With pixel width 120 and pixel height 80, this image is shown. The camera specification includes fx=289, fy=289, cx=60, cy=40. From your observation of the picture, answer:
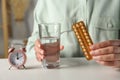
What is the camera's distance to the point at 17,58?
0.94m

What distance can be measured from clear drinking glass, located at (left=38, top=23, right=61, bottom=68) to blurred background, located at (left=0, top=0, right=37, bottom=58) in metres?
1.69

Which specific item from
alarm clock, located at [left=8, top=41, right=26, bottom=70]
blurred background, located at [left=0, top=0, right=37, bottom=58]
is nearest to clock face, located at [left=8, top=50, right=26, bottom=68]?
alarm clock, located at [left=8, top=41, right=26, bottom=70]

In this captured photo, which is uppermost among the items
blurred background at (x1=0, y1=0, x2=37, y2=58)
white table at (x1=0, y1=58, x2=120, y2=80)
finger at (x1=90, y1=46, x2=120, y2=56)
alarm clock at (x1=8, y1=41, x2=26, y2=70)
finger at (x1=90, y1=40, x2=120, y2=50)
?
blurred background at (x1=0, y1=0, x2=37, y2=58)

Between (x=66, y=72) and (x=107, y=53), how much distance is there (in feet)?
0.44

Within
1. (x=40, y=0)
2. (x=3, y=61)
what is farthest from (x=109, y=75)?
(x=40, y=0)

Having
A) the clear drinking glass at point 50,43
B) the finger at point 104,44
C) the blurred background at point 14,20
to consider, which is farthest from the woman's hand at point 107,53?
the blurred background at point 14,20

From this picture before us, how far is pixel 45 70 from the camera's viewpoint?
2.94ft

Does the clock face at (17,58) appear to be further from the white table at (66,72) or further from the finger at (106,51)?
the finger at (106,51)

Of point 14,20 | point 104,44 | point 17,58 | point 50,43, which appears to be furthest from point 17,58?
point 14,20

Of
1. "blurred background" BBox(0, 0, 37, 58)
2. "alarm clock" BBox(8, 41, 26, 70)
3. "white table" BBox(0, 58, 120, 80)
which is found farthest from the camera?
"blurred background" BBox(0, 0, 37, 58)

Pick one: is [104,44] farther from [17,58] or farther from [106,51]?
[17,58]

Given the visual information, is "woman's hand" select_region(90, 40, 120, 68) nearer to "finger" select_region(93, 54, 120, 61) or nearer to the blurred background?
"finger" select_region(93, 54, 120, 61)

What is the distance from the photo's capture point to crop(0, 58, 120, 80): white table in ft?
2.65

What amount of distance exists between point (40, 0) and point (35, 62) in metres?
0.46
